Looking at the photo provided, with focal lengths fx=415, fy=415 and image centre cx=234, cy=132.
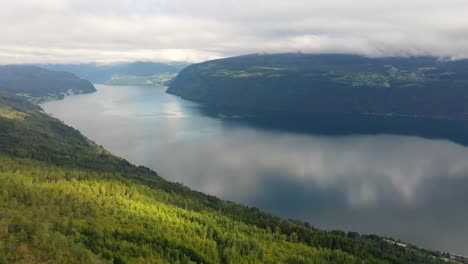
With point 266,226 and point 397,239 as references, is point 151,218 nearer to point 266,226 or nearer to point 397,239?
point 266,226

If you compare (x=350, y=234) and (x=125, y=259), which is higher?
(x=125, y=259)

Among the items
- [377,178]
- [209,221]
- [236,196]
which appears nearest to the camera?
[209,221]

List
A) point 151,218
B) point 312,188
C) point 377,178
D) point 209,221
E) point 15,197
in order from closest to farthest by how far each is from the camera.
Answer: point 15,197, point 151,218, point 209,221, point 312,188, point 377,178

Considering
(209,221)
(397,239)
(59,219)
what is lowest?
(397,239)

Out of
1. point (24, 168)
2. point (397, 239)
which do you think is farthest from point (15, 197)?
point (397, 239)

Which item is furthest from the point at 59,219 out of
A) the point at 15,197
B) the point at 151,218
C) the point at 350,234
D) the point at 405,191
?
the point at 405,191

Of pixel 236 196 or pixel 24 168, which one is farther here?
pixel 236 196
